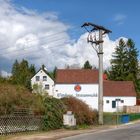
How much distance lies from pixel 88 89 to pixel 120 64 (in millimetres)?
38855

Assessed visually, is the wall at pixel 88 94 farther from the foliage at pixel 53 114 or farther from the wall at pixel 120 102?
the foliage at pixel 53 114

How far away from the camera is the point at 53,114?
36969mm

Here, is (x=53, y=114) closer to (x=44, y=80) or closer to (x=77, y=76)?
(x=77, y=76)

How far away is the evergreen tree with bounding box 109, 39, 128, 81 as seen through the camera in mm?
129788

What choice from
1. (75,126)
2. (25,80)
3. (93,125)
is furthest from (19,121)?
(25,80)

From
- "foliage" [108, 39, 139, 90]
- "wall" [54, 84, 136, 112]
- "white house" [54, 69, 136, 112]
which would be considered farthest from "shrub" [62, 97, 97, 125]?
"foliage" [108, 39, 139, 90]

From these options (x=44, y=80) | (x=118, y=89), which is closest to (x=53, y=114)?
(x=118, y=89)

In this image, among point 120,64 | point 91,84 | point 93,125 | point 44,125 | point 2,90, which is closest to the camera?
point 2,90

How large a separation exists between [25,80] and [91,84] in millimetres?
22469

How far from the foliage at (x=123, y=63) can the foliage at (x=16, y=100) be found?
9212cm

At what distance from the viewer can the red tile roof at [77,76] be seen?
310ft

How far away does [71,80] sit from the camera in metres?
95.1

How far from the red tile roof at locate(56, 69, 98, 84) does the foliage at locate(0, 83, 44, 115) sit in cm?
5825

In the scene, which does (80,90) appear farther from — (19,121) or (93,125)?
(19,121)
